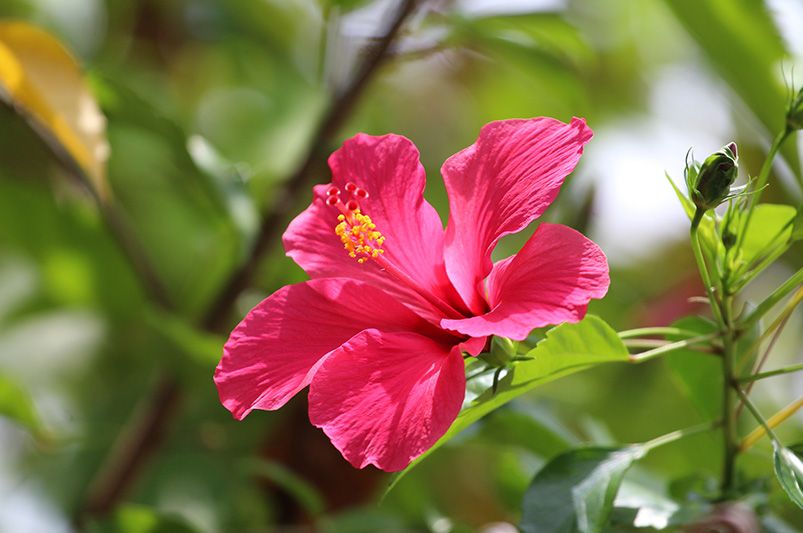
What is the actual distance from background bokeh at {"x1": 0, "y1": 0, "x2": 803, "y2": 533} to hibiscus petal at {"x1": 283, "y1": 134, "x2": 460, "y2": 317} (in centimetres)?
21

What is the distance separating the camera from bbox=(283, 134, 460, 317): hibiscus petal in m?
0.63

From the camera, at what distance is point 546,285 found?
21.2 inches

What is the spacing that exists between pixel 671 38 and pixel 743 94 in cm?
112

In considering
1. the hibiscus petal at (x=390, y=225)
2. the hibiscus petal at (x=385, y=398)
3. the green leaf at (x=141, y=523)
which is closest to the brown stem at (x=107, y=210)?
the green leaf at (x=141, y=523)

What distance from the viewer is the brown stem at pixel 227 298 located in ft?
3.35

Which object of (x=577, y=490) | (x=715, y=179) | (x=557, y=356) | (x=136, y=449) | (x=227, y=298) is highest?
(x=715, y=179)

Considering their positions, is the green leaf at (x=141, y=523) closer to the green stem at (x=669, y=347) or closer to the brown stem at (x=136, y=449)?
the brown stem at (x=136, y=449)

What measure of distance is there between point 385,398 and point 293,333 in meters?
0.08

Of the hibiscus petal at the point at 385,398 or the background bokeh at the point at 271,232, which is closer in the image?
the hibiscus petal at the point at 385,398

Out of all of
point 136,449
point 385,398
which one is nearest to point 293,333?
point 385,398

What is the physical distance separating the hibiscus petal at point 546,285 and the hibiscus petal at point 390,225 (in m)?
0.08

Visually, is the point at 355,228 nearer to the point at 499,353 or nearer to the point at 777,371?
the point at 499,353

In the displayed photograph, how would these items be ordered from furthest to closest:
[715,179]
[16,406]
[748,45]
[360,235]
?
1. [16,406]
2. [748,45]
3. [360,235]
4. [715,179]

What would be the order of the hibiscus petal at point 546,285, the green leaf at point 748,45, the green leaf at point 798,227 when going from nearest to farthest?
the hibiscus petal at point 546,285, the green leaf at point 798,227, the green leaf at point 748,45
